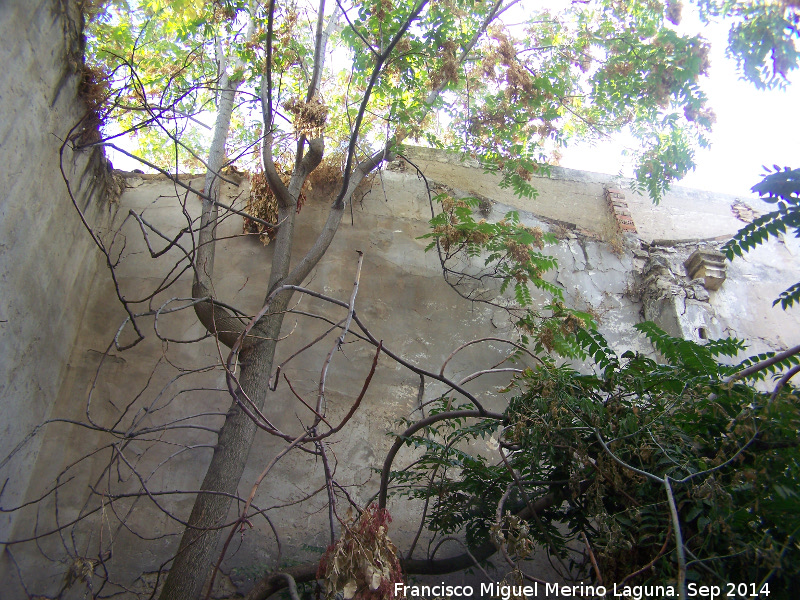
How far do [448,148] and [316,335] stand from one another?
2365 mm

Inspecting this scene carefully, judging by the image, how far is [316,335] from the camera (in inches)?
177

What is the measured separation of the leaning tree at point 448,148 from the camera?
2699 millimetres

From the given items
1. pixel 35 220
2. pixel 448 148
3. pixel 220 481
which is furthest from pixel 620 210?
pixel 35 220

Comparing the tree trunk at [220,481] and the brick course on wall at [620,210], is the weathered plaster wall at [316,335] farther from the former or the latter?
the tree trunk at [220,481]

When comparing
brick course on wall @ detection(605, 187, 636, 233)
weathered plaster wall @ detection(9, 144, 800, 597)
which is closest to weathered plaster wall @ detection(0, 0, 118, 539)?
weathered plaster wall @ detection(9, 144, 800, 597)

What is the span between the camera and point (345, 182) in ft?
13.4

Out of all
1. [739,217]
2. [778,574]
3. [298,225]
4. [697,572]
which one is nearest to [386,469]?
[697,572]

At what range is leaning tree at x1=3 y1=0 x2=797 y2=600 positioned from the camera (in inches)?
106

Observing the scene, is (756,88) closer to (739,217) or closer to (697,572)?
(739,217)

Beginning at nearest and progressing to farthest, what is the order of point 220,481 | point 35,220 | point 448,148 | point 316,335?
point 220,481, point 35,220, point 316,335, point 448,148

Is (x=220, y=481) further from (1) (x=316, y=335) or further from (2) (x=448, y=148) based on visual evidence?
(2) (x=448, y=148)

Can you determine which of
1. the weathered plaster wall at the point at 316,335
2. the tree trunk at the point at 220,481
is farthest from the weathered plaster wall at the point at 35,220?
the tree trunk at the point at 220,481

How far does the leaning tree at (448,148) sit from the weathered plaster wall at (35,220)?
28cm

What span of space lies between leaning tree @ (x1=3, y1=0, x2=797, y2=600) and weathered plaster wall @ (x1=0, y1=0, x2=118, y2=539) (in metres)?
0.28
